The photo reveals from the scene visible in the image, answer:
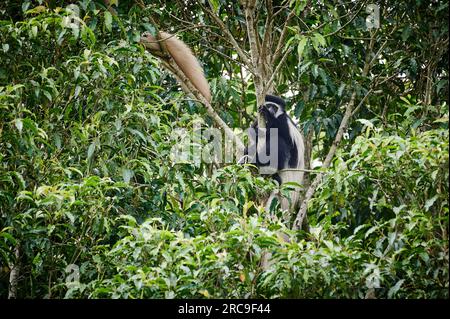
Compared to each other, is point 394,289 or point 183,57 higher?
point 183,57

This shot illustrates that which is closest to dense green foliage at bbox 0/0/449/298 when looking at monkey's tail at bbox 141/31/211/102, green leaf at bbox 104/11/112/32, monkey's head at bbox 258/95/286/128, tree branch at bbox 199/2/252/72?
green leaf at bbox 104/11/112/32

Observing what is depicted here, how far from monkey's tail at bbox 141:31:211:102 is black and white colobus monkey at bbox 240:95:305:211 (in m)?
0.63

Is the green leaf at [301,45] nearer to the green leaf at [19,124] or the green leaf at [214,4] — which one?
the green leaf at [214,4]

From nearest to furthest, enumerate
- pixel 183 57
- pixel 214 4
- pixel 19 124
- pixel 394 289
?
1. pixel 394 289
2. pixel 19 124
3. pixel 214 4
4. pixel 183 57

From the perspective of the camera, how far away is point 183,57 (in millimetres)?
5488

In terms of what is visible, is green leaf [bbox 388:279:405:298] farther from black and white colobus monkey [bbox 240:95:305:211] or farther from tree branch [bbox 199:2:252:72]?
black and white colobus monkey [bbox 240:95:305:211]

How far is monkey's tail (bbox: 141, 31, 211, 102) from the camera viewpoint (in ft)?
17.2

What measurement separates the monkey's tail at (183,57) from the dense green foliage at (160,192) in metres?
0.28

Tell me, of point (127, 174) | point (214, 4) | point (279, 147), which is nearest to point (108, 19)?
point (214, 4)

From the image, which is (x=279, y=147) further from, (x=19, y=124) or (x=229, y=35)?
(x=19, y=124)

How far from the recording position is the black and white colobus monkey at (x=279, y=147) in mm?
5789

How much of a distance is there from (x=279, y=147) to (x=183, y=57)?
1263 millimetres
